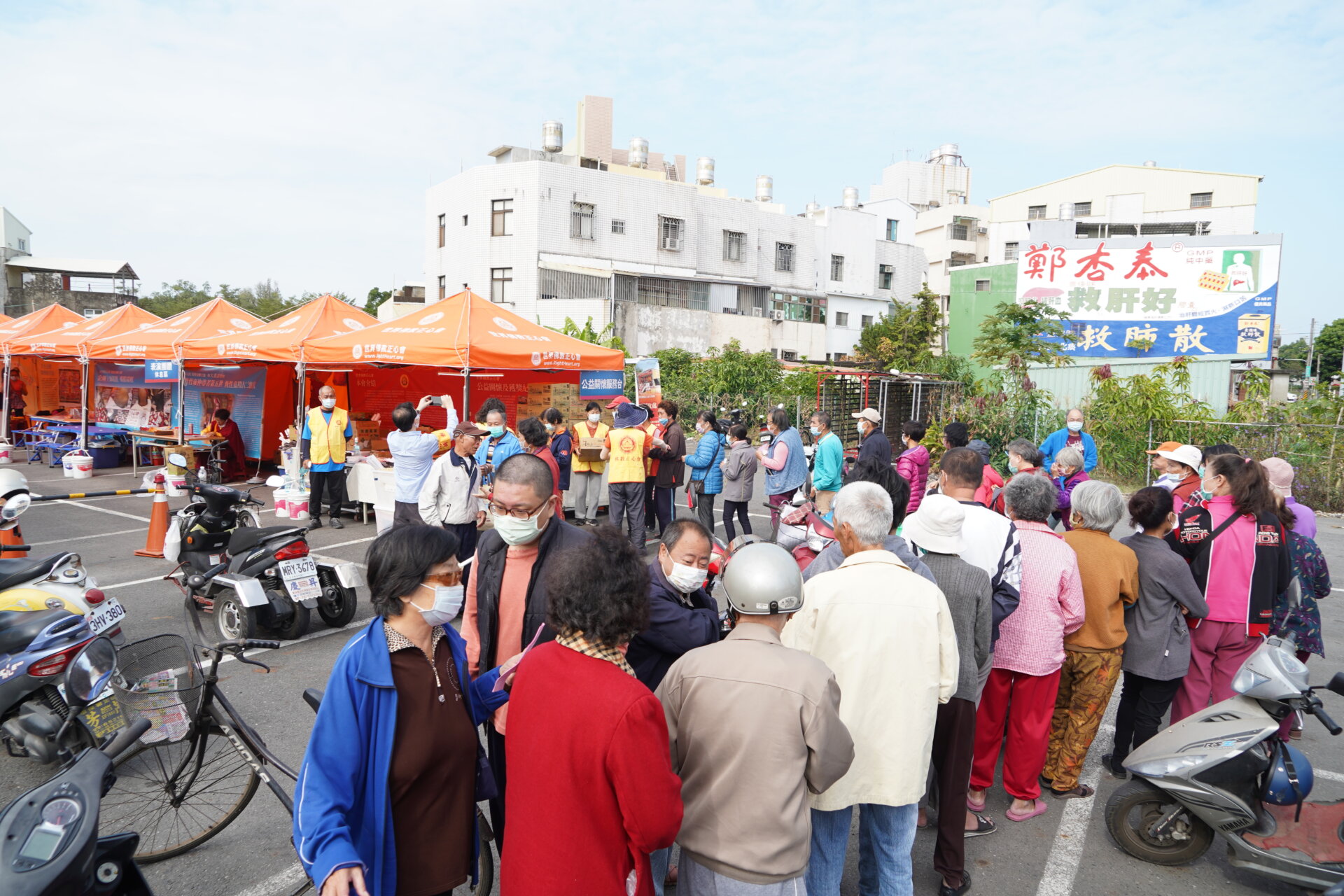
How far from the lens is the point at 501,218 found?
1188 inches

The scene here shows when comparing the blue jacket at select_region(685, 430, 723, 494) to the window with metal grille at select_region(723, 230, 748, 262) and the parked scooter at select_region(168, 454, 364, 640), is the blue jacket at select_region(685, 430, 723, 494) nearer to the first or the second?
the parked scooter at select_region(168, 454, 364, 640)

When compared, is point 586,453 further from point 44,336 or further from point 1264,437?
point 44,336

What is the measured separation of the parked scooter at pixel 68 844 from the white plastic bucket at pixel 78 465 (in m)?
15.6

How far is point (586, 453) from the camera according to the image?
10.5m

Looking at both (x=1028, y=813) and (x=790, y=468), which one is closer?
(x=1028, y=813)

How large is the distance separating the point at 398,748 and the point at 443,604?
A: 39 centimetres

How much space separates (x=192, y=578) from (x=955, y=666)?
18.1 ft

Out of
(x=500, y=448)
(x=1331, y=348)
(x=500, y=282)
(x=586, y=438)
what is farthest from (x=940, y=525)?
(x=1331, y=348)

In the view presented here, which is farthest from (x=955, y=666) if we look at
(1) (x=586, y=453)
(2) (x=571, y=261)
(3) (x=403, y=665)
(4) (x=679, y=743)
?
(2) (x=571, y=261)

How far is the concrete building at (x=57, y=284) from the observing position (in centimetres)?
3688

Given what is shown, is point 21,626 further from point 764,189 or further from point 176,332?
point 764,189

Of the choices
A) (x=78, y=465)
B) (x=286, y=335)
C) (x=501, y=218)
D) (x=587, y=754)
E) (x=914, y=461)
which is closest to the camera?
(x=587, y=754)

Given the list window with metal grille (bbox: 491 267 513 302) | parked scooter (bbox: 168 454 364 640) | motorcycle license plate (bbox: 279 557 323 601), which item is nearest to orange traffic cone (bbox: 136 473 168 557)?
parked scooter (bbox: 168 454 364 640)

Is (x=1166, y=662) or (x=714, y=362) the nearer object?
(x=1166, y=662)
